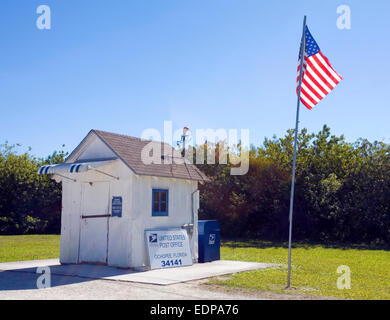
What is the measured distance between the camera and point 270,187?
30516mm

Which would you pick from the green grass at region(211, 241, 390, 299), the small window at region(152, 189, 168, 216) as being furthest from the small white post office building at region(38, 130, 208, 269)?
the green grass at region(211, 241, 390, 299)

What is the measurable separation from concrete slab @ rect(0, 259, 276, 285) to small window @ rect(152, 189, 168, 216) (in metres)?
1.90

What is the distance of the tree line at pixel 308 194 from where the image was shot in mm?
27438

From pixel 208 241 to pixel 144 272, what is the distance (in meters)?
3.49

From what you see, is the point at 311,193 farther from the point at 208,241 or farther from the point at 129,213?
the point at 129,213

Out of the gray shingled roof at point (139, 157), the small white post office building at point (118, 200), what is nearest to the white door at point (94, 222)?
the small white post office building at point (118, 200)

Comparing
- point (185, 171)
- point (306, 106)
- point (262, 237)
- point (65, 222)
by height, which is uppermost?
point (306, 106)

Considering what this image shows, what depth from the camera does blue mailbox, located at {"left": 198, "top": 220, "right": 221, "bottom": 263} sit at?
15.2 meters

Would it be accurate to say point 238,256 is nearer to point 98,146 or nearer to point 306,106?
point 98,146

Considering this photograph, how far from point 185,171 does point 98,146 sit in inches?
127

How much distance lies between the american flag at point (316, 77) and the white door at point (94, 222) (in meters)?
6.97

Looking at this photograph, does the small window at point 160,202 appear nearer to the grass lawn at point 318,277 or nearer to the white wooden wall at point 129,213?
the white wooden wall at point 129,213
